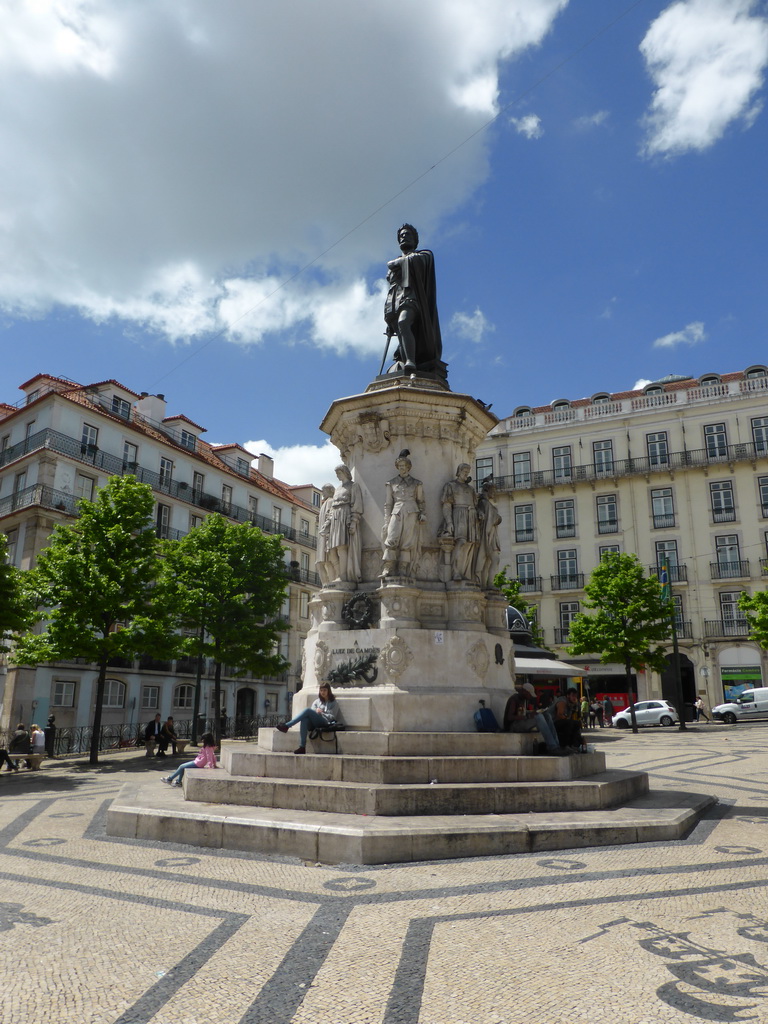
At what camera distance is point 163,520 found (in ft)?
125

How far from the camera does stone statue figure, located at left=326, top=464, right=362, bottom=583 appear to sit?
10.1m

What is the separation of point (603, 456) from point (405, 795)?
139 feet

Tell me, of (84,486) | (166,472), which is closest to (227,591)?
(84,486)

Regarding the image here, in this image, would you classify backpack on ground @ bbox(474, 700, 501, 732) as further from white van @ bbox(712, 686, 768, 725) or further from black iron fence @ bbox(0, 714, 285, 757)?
white van @ bbox(712, 686, 768, 725)

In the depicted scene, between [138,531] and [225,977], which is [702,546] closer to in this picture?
[138,531]

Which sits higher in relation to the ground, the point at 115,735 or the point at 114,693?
the point at 114,693

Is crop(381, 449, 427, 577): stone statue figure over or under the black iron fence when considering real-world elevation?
over

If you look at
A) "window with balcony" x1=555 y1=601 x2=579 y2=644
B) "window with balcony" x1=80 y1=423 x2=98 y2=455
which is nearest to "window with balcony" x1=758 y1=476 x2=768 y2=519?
"window with balcony" x1=555 y1=601 x2=579 y2=644

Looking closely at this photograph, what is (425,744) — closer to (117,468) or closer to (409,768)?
(409,768)

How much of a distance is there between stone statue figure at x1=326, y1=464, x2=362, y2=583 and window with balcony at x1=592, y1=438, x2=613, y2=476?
38.8 metres

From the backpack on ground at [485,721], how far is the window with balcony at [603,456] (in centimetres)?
3972

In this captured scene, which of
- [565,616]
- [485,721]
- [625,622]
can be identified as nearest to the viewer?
[485,721]

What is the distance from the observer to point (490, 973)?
3.79 meters

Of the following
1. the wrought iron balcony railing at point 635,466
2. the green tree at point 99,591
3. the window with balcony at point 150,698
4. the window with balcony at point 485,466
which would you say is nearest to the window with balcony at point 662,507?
the wrought iron balcony railing at point 635,466
